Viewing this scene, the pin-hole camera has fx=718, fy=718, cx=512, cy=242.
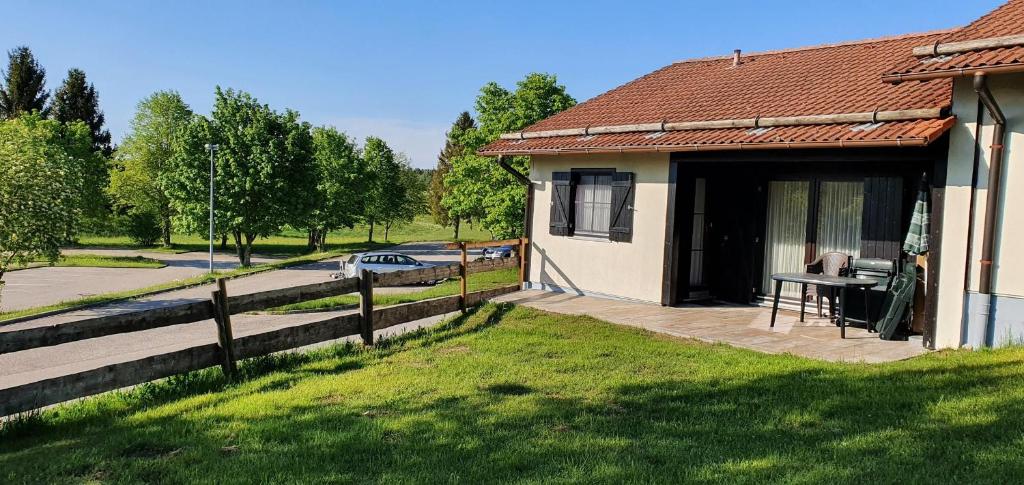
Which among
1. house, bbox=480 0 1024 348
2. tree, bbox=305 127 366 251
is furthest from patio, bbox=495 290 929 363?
tree, bbox=305 127 366 251

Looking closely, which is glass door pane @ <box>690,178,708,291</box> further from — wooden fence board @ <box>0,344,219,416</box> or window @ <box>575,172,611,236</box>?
wooden fence board @ <box>0,344,219,416</box>

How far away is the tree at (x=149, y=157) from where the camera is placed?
49.9 meters

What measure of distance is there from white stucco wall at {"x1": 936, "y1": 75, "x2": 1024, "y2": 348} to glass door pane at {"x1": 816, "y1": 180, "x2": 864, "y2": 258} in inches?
84.6

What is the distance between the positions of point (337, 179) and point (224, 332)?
43.8 metres

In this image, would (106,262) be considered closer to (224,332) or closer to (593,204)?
(593,204)

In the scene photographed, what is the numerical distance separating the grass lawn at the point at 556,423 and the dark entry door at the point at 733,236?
394cm

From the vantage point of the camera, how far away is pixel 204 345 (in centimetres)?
697

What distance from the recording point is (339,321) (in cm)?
827

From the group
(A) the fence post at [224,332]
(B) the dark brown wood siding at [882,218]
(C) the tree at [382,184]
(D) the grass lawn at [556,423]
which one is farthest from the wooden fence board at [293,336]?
(C) the tree at [382,184]

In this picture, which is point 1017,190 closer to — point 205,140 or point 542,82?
point 542,82

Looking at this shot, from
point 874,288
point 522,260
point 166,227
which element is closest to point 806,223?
point 874,288

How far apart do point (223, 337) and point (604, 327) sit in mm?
4569

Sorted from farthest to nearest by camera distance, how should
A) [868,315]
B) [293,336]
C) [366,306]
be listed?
1. [868,315]
2. [366,306]
3. [293,336]

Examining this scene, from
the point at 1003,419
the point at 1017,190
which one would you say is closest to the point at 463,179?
the point at 1017,190
